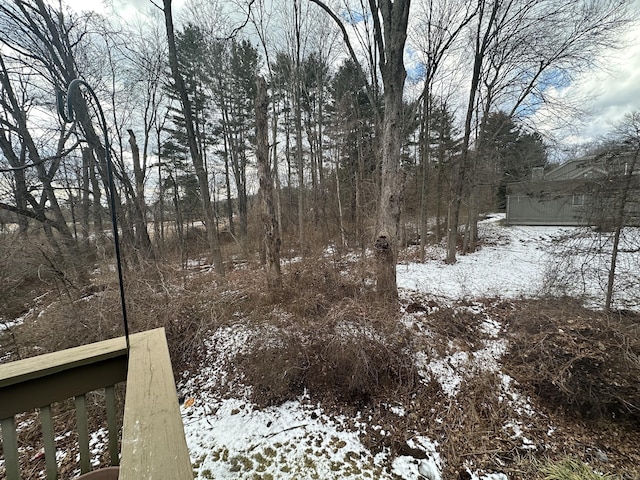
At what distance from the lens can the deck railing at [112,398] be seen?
61 cm

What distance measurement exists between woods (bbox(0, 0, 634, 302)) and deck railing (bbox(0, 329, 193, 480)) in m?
1.84

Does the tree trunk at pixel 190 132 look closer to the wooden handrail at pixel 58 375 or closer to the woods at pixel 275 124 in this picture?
the woods at pixel 275 124

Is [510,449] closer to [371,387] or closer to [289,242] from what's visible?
[371,387]

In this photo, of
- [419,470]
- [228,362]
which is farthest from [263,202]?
[419,470]

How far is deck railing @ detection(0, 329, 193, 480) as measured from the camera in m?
0.61

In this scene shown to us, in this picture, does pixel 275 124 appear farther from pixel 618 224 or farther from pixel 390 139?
pixel 618 224

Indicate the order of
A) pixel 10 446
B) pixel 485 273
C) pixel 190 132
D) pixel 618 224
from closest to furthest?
1. pixel 10 446
2. pixel 618 224
3. pixel 190 132
4. pixel 485 273

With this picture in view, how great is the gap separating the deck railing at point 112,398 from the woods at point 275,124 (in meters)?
1.84

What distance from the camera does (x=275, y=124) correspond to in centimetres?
1052

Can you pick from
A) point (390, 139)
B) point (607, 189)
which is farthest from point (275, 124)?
point (607, 189)

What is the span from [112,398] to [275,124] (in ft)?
36.0

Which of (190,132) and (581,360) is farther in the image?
(190,132)

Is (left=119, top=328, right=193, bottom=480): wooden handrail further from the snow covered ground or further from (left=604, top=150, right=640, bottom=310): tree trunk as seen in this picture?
(left=604, top=150, right=640, bottom=310): tree trunk

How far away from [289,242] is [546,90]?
9721mm
